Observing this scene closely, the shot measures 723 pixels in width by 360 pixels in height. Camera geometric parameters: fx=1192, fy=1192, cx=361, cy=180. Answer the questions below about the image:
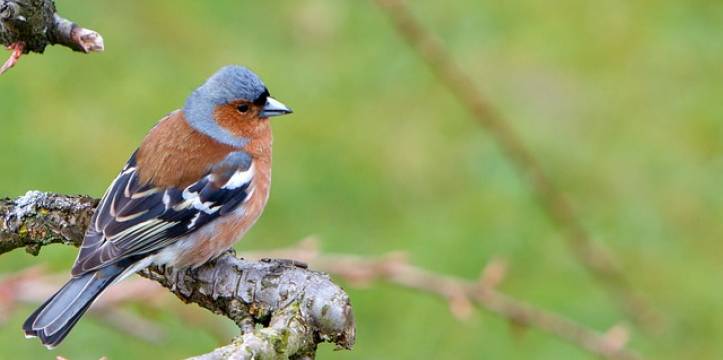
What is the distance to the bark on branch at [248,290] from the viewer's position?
2.68 meters

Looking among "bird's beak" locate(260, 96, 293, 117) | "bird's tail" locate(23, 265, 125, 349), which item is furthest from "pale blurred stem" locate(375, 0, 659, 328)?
"bird's tail" locate(23, 265, 125, 349)

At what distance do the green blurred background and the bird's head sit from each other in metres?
2.28

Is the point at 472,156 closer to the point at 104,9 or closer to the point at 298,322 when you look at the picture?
the point at 104,9

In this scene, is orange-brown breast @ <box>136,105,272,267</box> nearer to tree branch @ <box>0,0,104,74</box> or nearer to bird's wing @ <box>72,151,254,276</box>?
bird's wing @ <box>72,151,254,276</box>

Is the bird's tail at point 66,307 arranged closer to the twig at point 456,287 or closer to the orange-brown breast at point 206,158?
the orange-brown breast at point 206,158

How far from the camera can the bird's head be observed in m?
4.61

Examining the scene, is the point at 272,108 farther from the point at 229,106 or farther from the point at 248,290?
the point at 248,290

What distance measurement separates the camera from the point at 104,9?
27.6 feet

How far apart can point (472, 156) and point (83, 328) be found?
2829 mm

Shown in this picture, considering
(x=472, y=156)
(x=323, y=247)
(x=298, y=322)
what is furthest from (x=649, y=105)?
(x=298, y=322)

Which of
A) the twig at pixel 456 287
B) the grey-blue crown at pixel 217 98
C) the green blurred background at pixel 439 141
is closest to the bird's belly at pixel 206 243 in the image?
the twig at pixel 456 287

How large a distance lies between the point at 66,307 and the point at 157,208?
72cm

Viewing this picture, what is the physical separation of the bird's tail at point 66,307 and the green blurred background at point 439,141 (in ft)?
8.78

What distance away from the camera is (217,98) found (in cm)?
467
